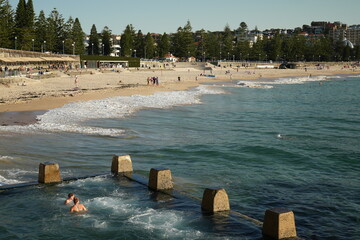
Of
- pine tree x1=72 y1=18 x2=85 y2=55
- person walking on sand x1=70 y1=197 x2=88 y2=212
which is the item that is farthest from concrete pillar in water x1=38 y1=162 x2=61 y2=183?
pine tree x1=72 y1=18 x2=85 y2=55

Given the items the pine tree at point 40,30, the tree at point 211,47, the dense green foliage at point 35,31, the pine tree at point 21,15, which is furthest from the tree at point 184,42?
the pine tree at point 21,15

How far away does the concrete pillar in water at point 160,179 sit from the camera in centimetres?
1230

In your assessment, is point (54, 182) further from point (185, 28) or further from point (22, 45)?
point (185, 28)

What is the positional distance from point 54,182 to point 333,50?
199402 mm

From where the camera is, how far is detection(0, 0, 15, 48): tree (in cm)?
7481

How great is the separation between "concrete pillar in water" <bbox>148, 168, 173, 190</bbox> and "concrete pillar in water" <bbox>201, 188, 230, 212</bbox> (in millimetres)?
1883

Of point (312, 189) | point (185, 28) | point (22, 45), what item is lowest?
point (312, 189)

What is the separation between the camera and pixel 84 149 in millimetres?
18828

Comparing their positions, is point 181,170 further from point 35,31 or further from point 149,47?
point 149,47

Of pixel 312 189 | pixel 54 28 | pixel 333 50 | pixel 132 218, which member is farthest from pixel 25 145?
pixel 333 50

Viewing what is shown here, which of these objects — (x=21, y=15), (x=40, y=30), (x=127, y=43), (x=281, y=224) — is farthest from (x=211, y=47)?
(x=281, y=224)

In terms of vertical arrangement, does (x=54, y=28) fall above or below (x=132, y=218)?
above

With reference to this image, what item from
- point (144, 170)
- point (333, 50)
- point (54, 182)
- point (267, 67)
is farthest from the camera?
point (333, 50)

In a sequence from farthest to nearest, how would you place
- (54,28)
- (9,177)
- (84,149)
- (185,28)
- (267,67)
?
(267,67) < (185,28) < (54,28) < (84,149) < (9,177)
